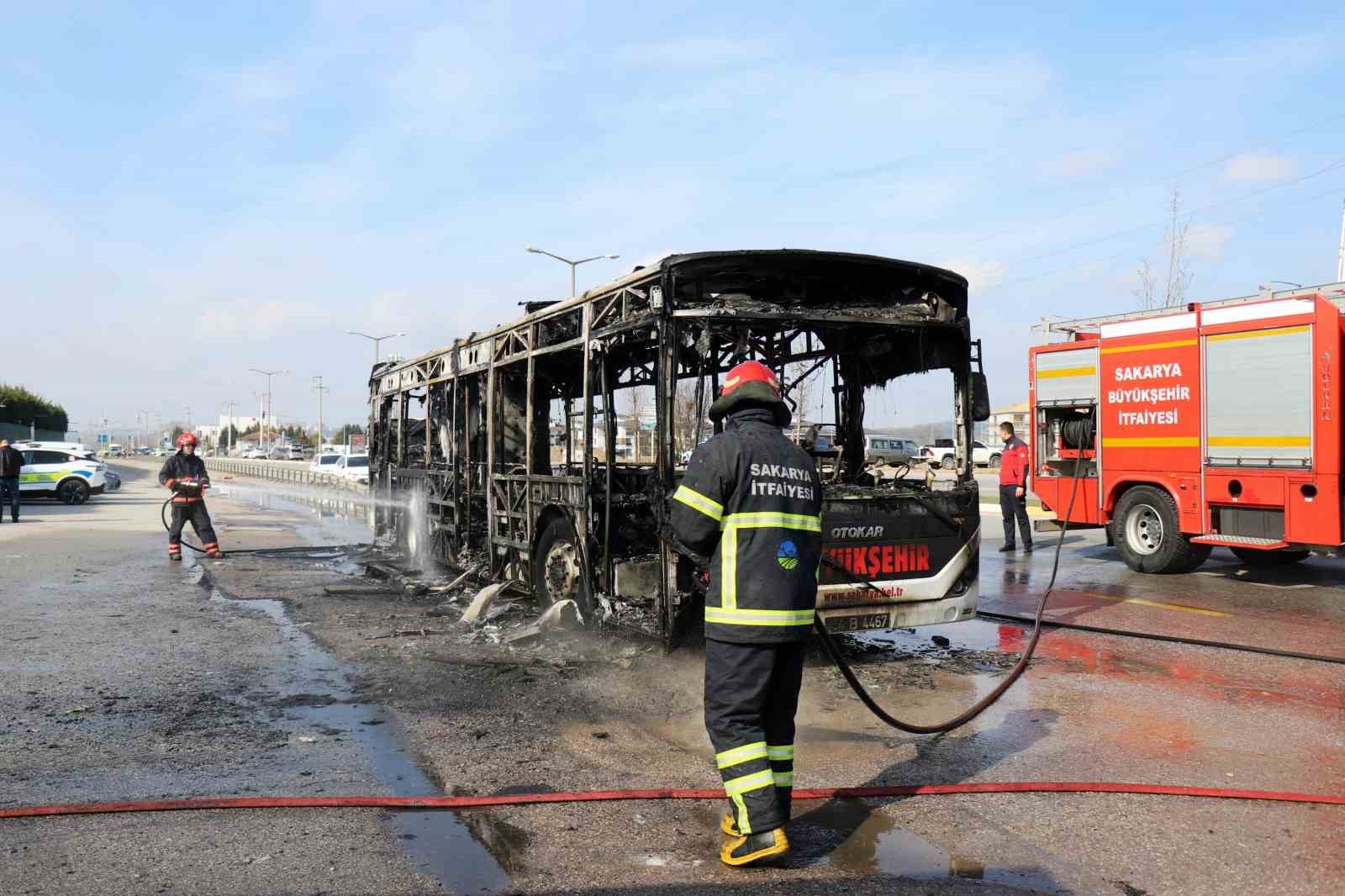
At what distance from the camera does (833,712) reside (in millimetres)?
5844

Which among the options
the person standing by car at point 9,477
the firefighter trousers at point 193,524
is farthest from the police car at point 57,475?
the firefighter trousers at point 193,524

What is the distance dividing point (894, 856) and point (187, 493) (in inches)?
470

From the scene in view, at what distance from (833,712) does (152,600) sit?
23.6 ft

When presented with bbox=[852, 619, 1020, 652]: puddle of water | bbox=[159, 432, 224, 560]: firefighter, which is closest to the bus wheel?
bbox=[852, 619, 1020, 652]: puddle of water

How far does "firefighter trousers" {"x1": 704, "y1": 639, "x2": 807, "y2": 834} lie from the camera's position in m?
3.64

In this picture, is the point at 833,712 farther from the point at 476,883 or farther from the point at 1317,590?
the point at 1317,590

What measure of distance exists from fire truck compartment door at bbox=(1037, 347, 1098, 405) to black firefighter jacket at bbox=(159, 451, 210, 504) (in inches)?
432

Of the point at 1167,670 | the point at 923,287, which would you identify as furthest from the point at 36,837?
the point at 1167,670

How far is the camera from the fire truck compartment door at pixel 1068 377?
12.4m

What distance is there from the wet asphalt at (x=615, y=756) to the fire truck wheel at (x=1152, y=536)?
2.25 metres

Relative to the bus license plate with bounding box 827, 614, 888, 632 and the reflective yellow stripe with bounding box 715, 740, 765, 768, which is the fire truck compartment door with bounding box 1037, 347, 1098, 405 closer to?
the bus license plate with bounding box 827, 614, 888, 632

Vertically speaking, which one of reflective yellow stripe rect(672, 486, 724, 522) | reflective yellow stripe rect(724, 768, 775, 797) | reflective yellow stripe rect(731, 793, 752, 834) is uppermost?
reflective yellow stripe rect(672, 486, 724, 522)

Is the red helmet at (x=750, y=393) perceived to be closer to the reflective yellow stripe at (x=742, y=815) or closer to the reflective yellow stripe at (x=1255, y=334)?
the reflective yellow stripe at (x=742, y=815)

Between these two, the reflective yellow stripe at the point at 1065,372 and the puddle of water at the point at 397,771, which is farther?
the reflective yellow stripe at the point at 1065,372
